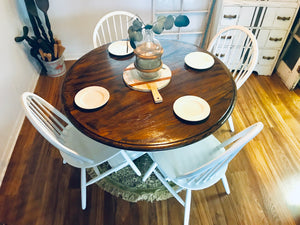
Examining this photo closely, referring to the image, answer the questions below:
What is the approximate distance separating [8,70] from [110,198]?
1.55 meters

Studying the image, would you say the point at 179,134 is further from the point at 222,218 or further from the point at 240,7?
the point at 240,7

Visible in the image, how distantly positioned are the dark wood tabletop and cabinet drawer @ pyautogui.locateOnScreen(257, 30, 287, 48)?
3.93 ft

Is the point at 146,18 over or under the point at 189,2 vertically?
under

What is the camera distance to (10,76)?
6.79 feet

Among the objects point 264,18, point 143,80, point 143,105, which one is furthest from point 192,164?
point 264,18

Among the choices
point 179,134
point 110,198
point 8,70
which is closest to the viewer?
point 179,134

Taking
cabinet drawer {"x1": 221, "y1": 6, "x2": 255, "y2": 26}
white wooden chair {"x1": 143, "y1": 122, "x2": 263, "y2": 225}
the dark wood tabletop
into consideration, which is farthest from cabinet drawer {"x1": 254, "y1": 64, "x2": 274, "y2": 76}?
white wooden chair {"x1": 143, "y1": 122, "x2": 263, "y2": 225}

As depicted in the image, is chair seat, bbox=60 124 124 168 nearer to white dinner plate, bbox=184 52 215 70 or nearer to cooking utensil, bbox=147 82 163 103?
cooking utensil, bbox=147 82 163 103

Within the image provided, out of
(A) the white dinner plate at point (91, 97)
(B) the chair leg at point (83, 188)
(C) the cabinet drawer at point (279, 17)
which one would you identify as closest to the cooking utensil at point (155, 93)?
(A) the white dinner plate at point (91, 97)

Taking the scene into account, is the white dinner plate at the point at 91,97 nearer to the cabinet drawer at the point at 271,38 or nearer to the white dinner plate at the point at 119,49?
the white dinner plate at the point at 119,49

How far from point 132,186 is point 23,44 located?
1.98 m

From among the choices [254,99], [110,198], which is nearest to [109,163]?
A: [110,198]

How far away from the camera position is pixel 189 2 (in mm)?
2482

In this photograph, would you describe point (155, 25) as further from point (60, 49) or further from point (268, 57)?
point (268, 57)
